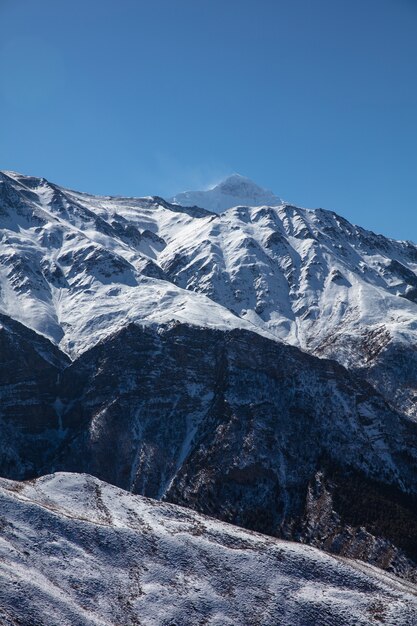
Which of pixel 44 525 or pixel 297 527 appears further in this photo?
pixel 297 527

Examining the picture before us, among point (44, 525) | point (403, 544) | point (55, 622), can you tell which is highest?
point (403, 544)

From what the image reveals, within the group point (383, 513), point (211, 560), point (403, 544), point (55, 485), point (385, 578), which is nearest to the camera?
point (211, 560)

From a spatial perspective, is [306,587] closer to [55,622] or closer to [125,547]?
[125,547]

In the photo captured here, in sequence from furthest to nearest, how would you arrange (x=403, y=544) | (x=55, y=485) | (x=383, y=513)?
(x=383, y=513), (x=403, y=544), (x=55, y=485)

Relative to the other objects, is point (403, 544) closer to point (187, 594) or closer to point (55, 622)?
point (187, 594)

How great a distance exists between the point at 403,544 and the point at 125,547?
6450cm

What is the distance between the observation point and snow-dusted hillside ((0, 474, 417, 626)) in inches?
4894

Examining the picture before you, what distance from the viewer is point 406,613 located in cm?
13088

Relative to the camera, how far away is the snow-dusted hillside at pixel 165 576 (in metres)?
124

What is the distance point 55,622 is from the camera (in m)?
115

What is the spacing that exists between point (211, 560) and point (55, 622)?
3221cm

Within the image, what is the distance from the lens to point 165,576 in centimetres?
13475

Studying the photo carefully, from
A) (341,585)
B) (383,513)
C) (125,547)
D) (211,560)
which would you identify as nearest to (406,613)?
(341,585)

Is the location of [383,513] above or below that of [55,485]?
above
